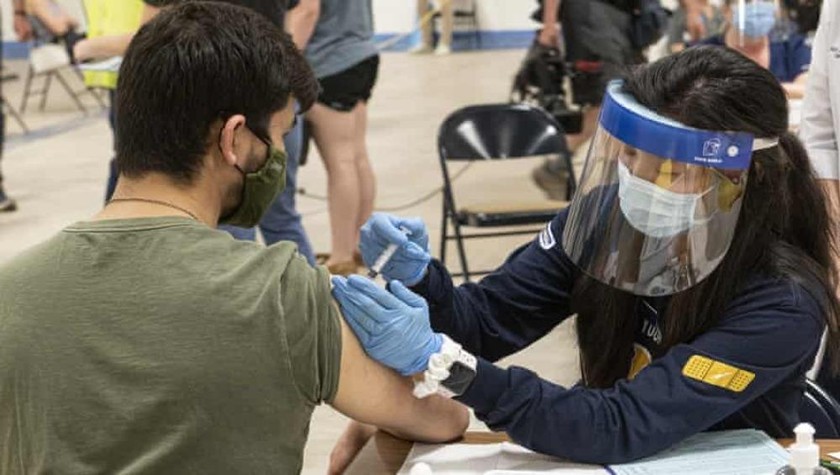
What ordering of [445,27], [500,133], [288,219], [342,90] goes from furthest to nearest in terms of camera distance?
1. [445,27]
2. [500,133]
3. [342,90]
4. [288,219]

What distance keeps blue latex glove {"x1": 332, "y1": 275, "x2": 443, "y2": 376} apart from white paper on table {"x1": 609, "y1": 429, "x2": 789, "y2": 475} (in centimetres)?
32

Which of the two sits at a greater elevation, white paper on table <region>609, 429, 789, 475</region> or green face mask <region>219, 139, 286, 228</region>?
green face mask <region>219, 139, 286, 228</region>

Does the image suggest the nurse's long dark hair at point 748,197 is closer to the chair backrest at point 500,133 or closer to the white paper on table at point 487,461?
the white paper on table at point 487,461

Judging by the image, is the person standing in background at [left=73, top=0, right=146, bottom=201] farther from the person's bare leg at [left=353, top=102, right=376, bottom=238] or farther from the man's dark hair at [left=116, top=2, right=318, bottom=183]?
the man's dark hair at [left=116, top=2, right=318, bottom=183]

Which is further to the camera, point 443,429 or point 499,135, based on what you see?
point 499,135

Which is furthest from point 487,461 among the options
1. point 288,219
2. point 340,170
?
point 340,170

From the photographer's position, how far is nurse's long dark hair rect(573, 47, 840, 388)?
1.58 meters

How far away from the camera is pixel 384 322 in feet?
4.70

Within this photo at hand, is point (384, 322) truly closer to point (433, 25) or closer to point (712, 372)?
point (712, 372)

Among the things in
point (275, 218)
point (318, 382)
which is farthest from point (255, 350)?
point (275, 218)

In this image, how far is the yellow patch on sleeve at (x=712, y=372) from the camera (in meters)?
1.58

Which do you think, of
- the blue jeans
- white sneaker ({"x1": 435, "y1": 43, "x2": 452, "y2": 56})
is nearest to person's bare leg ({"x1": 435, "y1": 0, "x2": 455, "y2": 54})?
white sneaker ({"x1": 435, "y1": 43, "x2": 452, "y2": 56})

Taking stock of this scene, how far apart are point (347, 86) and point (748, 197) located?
286 cm

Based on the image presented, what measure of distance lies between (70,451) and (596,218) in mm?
764
